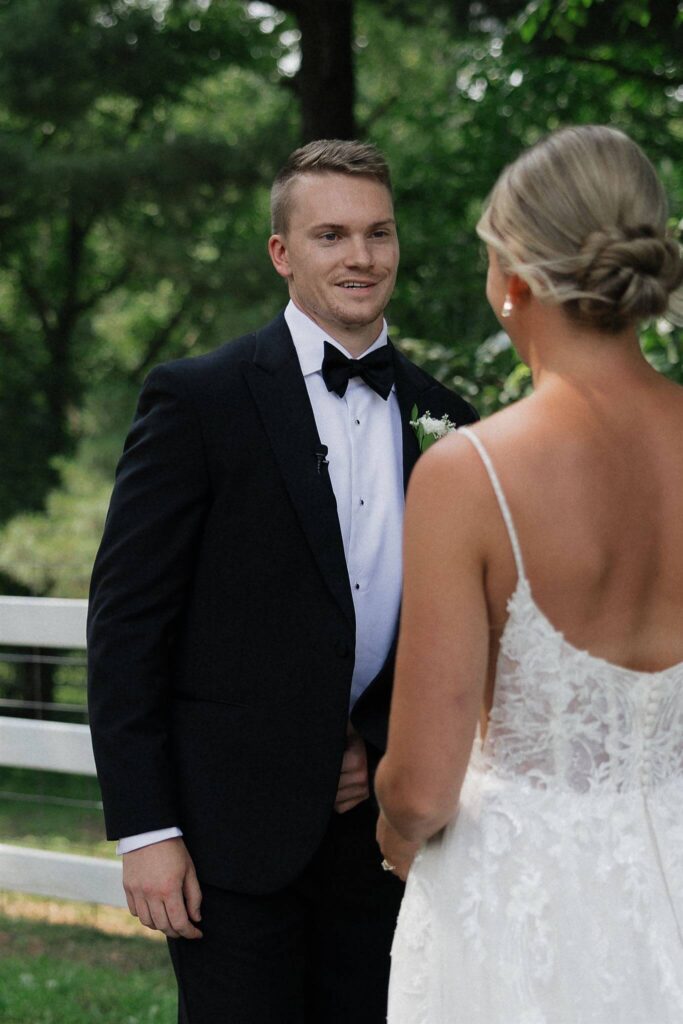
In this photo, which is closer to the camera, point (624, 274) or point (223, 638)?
point (624, 274)

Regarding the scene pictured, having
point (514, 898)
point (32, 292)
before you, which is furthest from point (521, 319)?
point (32, 292)

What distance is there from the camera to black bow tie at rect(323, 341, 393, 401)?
2986 mm

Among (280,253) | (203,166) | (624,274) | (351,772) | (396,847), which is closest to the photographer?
(624,274)

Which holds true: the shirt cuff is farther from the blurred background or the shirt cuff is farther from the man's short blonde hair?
the blurred background

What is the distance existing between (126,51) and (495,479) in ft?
43.9

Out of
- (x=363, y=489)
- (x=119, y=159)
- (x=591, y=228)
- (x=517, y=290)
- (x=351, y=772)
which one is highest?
(x=591, y=228)

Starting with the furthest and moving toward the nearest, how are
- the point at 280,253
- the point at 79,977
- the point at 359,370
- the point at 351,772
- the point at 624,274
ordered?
1. the point at 79,977
2. the point at 280,253
3. the point at 359,370
4. the point at 351,772
5. the point at 624,274

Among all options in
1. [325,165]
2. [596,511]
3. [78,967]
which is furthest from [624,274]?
[78,967]

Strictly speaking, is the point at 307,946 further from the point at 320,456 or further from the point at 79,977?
the point at 79,977

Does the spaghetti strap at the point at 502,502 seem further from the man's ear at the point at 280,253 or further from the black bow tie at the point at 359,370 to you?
the man's ear at the point at 280,253

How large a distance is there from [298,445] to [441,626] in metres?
1.02

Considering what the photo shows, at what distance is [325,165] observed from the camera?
9.86 ft

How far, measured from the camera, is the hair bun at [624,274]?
6.16 ft

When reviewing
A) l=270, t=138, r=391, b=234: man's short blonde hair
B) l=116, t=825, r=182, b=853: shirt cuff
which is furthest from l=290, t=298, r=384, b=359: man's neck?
l=116, t=825, r=182, b=853: shirt cuff
